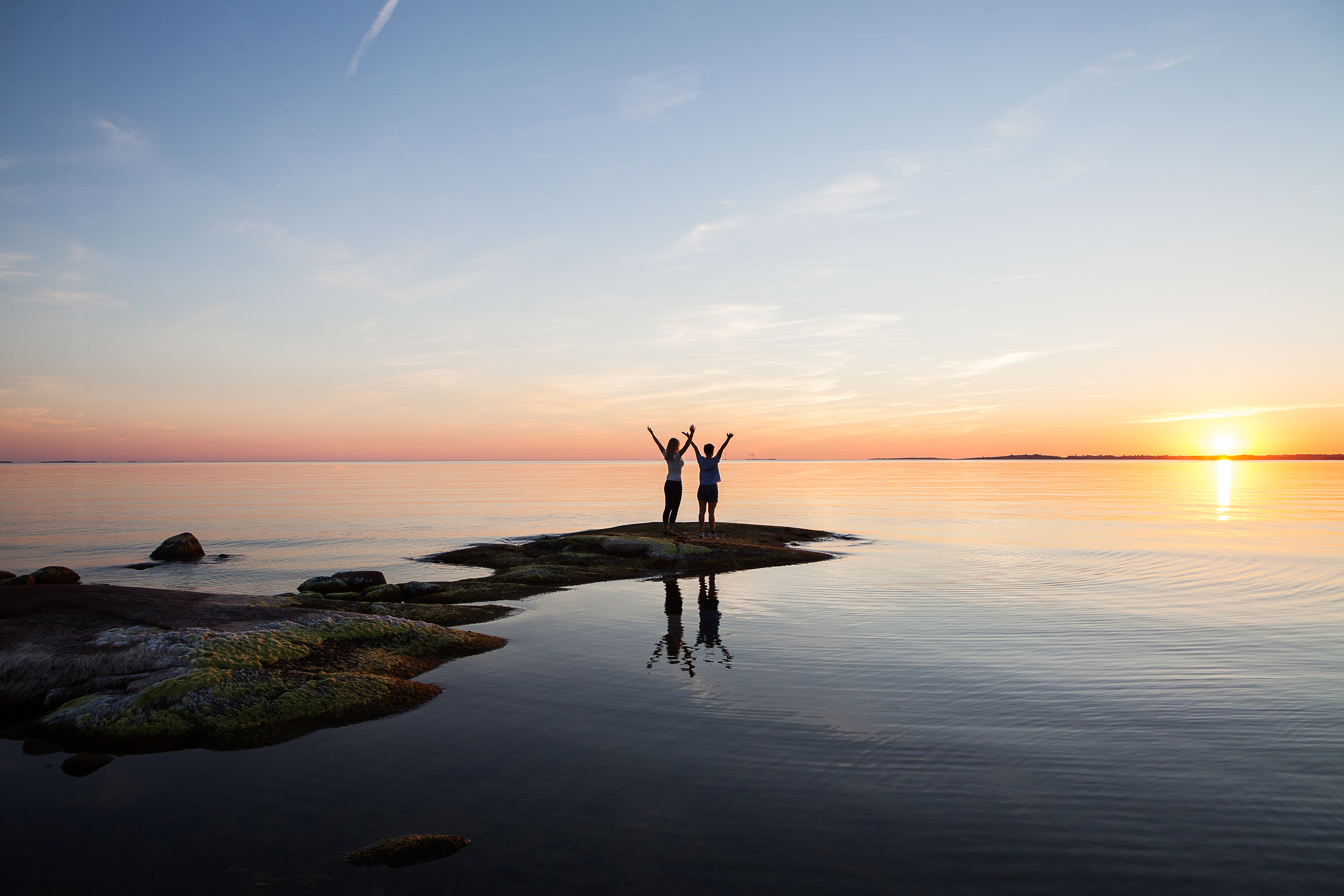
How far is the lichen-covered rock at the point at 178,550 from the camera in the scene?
29219 millimetres

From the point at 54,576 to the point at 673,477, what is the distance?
64.8 feet

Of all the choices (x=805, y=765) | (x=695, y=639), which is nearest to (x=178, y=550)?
(x=695, y=639)

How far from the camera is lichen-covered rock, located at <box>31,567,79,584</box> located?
20.1 meters

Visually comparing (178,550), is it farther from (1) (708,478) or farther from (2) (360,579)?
(1) (708,478)

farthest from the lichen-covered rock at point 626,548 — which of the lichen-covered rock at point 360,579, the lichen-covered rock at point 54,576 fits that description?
the lichen-covered rock at point 54,576

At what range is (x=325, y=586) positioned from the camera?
20.7 meters

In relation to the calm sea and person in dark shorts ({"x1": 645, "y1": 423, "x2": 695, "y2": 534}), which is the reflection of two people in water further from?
person in dark shorts ({"x1": 645, "y1": 423, "x2": 695, "y2": 534})

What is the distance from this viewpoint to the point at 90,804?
7.27 m

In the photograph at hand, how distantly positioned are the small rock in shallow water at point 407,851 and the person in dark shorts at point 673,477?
720 inches

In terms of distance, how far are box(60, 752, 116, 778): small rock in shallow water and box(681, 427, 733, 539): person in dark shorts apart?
707 inches

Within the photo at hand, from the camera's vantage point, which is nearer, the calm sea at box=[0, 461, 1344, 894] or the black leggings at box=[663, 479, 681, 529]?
the calm sea at box=[0, 461, 1344, 894]

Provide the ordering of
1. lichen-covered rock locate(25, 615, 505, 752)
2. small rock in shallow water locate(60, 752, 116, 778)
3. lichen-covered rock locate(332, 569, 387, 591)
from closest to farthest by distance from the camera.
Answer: small rock in shallow water locate(60, 752, 116, 778), lichen-covered rock locate(25, 615, 505, 752), lichen-covered rock locate(332, 569, 387, 591)

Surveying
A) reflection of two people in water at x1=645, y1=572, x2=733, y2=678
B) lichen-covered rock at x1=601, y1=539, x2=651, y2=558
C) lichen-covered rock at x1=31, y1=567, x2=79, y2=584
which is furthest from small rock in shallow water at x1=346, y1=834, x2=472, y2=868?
lichen-covered rock at x1=31, y1=567, x2=79, y2=584

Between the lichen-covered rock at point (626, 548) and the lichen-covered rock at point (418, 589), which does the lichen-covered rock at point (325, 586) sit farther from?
the lichen-covered rock at point (626, 548)
